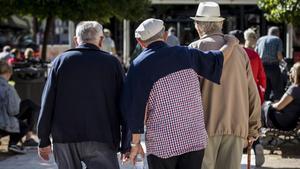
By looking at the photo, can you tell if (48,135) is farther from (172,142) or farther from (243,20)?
(243,20)

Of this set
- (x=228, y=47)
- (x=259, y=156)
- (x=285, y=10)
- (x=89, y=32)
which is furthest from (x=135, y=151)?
(x=285, y=10)

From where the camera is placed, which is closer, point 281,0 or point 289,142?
point 289,142

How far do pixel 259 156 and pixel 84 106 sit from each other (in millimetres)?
3578

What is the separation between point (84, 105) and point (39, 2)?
878cm

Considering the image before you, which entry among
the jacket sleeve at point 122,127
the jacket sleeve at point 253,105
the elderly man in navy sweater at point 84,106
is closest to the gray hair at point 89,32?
the elderly man in navy sweater at point 84,106

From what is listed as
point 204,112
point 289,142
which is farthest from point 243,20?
point 204,112

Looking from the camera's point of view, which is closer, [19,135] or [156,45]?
[156,45]

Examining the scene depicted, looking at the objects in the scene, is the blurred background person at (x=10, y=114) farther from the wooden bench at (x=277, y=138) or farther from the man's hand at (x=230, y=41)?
the man's hand at (x=230, y=41)

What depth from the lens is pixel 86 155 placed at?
16.3ft

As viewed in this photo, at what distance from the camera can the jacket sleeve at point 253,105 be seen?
5293 mm

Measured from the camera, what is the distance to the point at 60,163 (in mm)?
4996

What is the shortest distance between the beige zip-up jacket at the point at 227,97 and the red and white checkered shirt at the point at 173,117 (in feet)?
1.61

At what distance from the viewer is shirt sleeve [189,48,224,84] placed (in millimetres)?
4762

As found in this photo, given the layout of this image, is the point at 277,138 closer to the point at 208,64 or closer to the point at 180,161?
the point at 208,64
